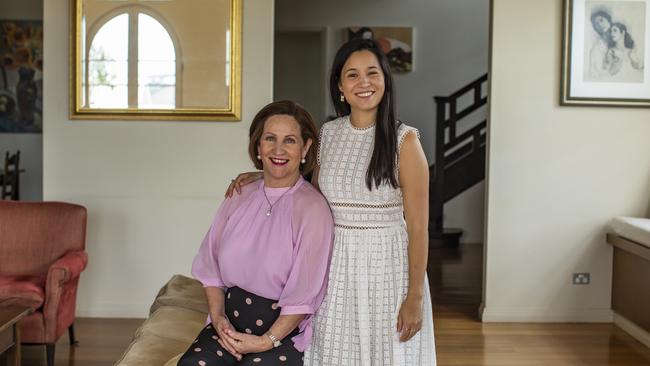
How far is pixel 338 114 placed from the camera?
2.74 metres

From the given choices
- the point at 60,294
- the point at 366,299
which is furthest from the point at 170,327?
Result: the point at 60,294

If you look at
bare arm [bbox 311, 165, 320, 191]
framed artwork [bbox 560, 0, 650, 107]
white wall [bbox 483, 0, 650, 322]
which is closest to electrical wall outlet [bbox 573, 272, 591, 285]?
white wall [bbox 483, 0, 650, 322]

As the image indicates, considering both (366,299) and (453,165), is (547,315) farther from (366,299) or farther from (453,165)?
(453,165)

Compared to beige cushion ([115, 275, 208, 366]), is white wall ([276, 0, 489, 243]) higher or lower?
higher

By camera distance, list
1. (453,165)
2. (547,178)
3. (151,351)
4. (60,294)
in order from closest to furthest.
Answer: (151,351) < (60,294) < (547,178) < (453,165)

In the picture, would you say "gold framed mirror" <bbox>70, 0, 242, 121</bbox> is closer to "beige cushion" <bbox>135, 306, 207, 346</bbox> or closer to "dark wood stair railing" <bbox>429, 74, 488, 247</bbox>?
"beige cushion" <bbox>135, 306, 207, 346</bbox>

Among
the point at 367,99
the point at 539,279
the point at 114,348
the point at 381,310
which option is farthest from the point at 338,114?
the point at 539,279

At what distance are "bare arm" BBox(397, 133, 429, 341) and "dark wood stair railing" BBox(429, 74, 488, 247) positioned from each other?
6705 millimetres

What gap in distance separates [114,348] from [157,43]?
1952 mm

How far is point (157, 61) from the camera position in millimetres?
5383

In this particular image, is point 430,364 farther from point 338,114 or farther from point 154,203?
point 154,203

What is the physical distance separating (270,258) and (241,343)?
0.28m

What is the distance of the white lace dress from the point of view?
2.55 m

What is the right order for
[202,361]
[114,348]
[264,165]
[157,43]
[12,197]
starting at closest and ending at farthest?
[202,361]
[264,165]
[114,348]
[157,43]
[12,197]
